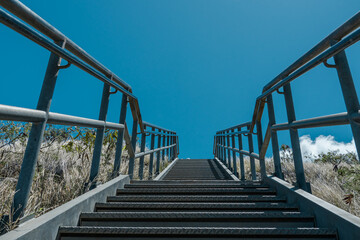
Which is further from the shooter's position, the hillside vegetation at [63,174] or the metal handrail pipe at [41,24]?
the hillside vegetation at [63,174]

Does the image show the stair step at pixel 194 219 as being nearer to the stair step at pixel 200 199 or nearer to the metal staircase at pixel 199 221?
the metal staircase at pixel 199 221

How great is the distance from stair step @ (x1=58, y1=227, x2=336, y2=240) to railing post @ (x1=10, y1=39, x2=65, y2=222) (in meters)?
0.31

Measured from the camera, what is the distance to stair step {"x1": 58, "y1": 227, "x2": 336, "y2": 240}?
1310 mm

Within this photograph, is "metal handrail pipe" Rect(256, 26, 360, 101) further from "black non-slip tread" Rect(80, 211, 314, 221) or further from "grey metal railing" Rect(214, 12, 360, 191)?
"black non-slip tread" Rect(80, 211, 314, 221)

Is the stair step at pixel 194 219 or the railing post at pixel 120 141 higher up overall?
the railing post at pixel 120 141

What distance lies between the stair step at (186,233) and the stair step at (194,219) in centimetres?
24

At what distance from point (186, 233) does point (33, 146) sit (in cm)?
109

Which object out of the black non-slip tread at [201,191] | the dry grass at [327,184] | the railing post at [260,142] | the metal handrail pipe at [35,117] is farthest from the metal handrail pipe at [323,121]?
the metal handrail pipe at [35,117]

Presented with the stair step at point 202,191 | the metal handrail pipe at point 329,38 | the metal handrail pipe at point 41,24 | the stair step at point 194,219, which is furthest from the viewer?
the stair step at point 202,191

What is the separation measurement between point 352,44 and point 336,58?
0.21 m

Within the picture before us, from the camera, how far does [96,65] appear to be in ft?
6.80

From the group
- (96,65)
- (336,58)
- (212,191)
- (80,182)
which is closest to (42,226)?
(80,182)

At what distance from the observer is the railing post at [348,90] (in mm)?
1264

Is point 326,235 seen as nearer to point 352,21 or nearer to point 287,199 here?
point 287,199
